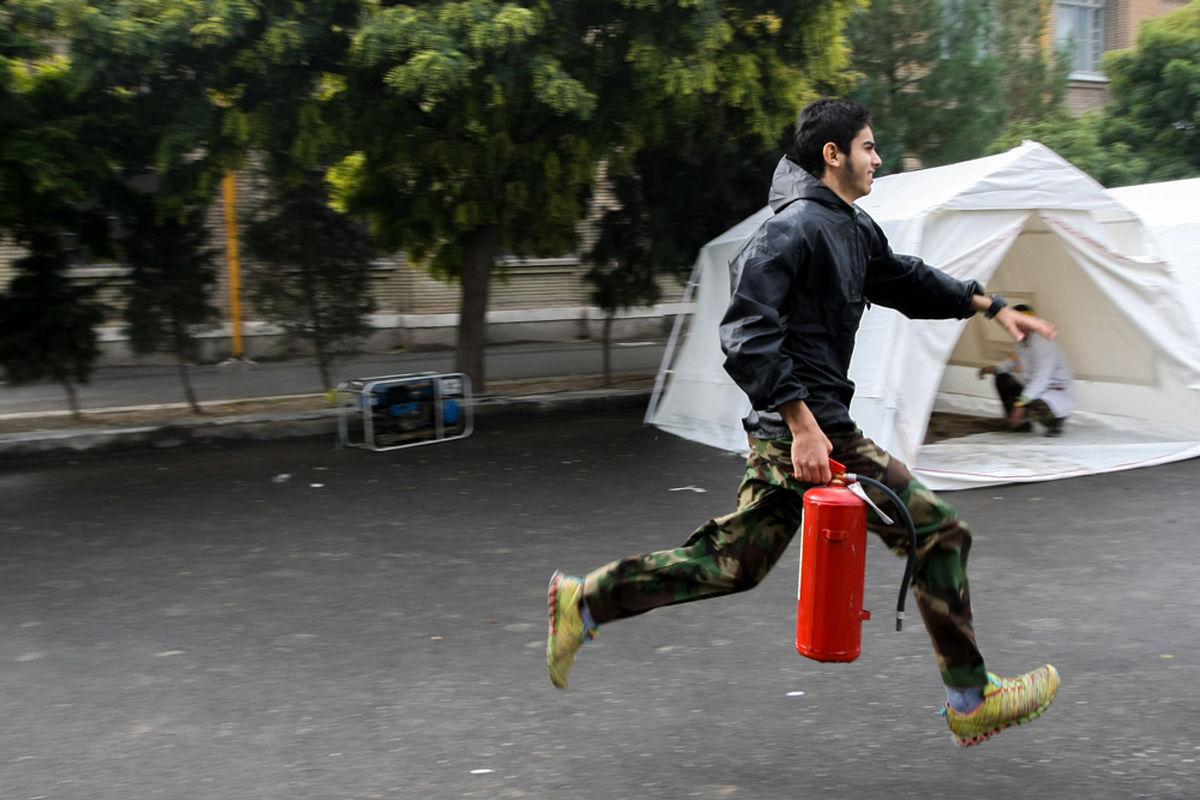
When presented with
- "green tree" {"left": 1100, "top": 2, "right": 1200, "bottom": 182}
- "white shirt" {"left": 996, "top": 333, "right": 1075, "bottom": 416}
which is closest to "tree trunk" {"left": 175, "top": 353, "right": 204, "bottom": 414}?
"white shirt" {"left": 996, "top": 333, "right": 1075, "bottom": 416}

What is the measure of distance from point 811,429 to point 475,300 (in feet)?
28.0

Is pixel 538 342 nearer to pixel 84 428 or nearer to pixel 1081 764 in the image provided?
pixel 84 428

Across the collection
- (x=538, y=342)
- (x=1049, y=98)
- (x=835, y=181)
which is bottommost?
(x=538, y=342)

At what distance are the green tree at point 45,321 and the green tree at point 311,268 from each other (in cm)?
145

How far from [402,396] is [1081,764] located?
7.28 meters

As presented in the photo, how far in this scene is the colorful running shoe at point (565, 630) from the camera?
12.1ft

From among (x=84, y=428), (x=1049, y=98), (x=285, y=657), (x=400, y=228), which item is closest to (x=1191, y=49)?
(x=1049, y=98)

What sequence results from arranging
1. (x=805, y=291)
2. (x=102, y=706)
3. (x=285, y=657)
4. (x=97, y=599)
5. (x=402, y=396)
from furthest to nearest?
(x=402, y=396)
(x=97, y=599)
(x=285, y=657)
(x=102, y=706)
(x=805, y=291)

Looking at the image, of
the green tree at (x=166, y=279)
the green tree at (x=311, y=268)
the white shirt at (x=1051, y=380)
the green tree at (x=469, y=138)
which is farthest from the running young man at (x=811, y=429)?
the green tree at (x=166, y=279)

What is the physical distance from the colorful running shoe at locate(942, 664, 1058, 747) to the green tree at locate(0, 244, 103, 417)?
28.8ft

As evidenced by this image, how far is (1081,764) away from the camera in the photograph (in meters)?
3.44

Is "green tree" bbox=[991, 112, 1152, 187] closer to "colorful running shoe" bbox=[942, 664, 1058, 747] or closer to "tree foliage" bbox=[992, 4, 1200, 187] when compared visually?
"tree foliage" bbox=[992, 4, 1200, 187]

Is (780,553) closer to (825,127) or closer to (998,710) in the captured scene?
(998,710)

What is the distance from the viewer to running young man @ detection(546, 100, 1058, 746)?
3.23 meters
